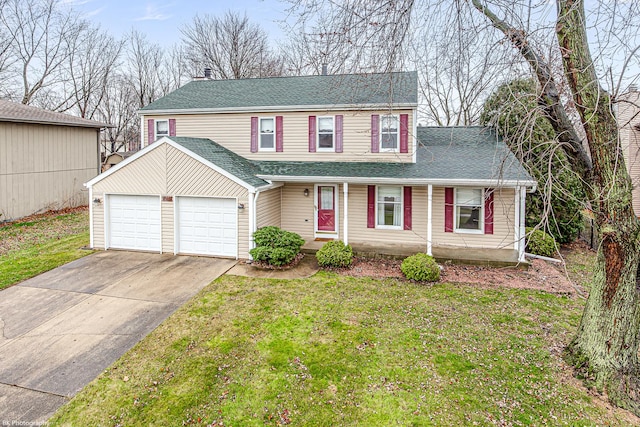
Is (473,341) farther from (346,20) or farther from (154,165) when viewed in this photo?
(154,165)

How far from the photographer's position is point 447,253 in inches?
452

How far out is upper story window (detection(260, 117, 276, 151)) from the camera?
1393cm

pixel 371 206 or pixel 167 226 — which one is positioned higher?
pixel 371 206

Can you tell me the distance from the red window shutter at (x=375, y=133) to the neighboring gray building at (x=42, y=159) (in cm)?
1435

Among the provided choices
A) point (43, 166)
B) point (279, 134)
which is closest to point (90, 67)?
point (43, 166)

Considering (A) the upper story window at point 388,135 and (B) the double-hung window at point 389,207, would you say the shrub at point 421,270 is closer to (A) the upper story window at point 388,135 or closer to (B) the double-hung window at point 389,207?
(B) the double-hung window at point 389,207

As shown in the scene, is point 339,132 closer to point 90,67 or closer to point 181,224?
point 181,224

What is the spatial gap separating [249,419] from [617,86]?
5779 mm

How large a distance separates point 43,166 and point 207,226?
1081 centimetres

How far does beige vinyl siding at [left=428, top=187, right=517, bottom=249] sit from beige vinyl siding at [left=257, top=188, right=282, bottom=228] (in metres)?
5.32

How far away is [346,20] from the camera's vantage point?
5.96m

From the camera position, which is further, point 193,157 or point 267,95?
point 267,95

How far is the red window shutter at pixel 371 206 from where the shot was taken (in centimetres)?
1262

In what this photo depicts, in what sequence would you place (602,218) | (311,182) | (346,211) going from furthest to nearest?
(311,182) < (346,211) < (602,218)
